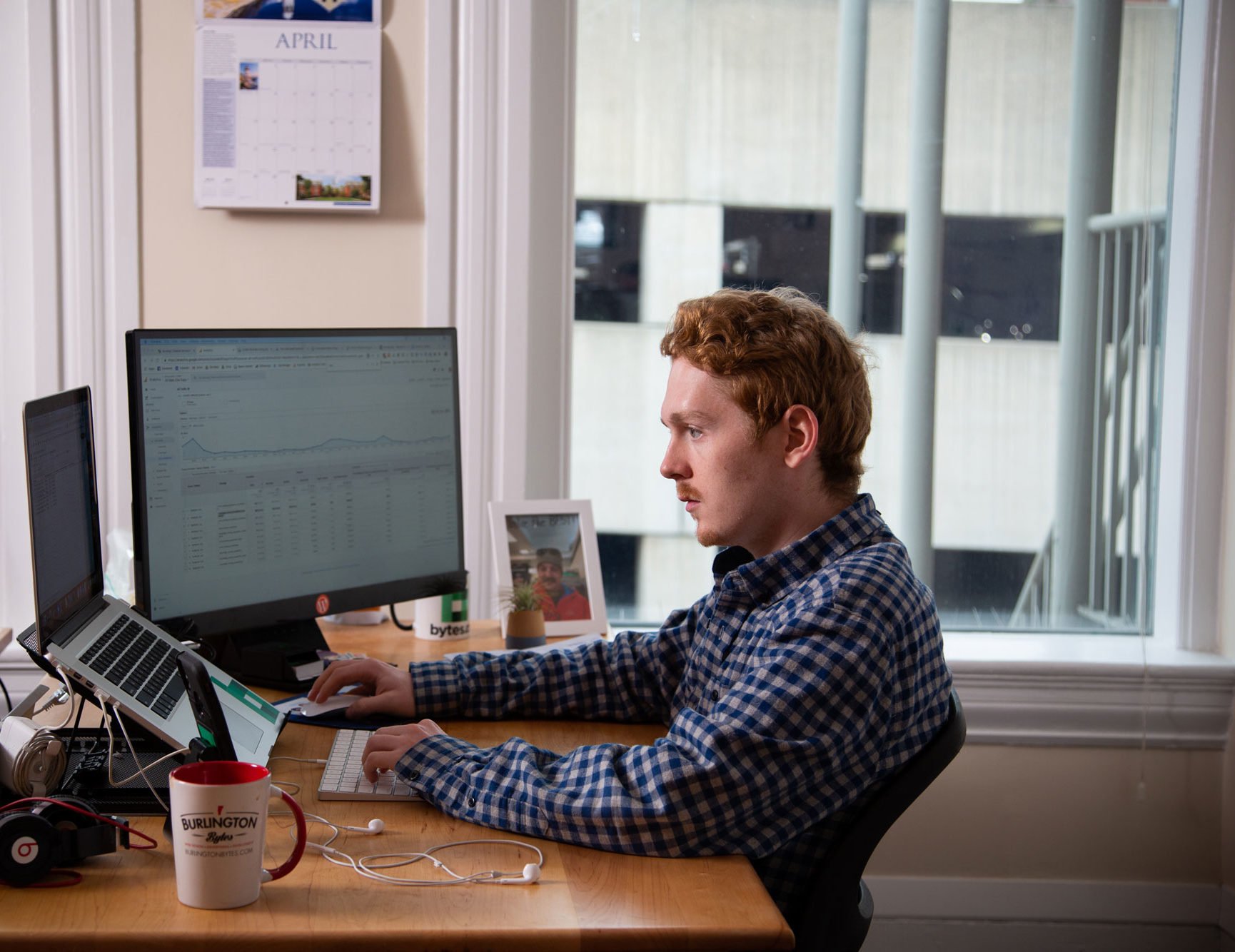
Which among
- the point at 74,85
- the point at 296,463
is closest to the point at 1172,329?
the point at 296,463

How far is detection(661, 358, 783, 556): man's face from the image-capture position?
1.35m

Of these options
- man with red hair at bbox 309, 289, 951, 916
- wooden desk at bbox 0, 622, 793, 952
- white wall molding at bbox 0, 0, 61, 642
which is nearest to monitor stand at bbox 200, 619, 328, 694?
man with red hair at bbox 309, 289, 951, 916

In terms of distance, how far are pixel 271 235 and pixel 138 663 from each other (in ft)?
3.96

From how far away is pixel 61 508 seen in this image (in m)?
1.26

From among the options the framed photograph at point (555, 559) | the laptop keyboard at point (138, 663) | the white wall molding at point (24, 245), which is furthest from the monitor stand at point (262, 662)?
the white wall molding at point (24, 245)

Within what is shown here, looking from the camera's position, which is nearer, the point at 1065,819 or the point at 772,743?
the point at 772,743

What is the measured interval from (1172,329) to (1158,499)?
36 cm

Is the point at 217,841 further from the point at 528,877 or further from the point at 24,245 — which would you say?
the point at 24,245

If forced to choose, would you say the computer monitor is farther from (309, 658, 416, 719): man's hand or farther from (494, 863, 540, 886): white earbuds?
(494, 863, 540, 886): white earbuds

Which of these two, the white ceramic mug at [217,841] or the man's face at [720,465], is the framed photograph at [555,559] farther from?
the white ceramic mug at [217,841]

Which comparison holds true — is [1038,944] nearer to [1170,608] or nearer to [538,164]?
[1170,608]

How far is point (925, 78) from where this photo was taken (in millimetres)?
2514

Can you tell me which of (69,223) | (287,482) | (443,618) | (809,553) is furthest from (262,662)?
(69,223)

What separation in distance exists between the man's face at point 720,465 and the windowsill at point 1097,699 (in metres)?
1.22
